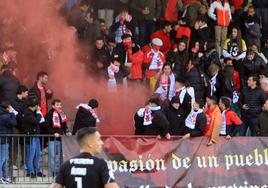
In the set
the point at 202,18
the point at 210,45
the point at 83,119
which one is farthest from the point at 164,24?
the point at 83,119

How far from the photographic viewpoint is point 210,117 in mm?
15398

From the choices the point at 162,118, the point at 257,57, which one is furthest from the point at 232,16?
the point at 162,118

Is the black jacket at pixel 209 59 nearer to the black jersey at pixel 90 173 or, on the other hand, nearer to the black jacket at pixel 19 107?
the black jacket at pixel 19 107

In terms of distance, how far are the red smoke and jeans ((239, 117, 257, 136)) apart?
8.41 feet

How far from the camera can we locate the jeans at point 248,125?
1667cm

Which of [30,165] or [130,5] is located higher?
[130,5]

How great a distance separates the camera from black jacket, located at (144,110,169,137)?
49.1ft

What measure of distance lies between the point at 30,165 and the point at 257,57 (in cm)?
701

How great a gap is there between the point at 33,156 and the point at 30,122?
0.62m

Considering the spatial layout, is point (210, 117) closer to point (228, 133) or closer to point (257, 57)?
point (228, 133)

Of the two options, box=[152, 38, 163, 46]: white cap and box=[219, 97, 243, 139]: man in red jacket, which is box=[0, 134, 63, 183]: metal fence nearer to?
box=[219, 97, 243, 139]: man in red jacket

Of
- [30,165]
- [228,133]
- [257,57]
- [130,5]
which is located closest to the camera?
[30,165]

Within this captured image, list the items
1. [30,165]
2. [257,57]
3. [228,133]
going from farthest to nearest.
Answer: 1. [257,57]
2. [228,133]
3. [30,165]

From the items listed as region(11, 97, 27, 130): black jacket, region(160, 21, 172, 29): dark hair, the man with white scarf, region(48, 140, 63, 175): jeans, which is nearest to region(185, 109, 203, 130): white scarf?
the man with white scarf
